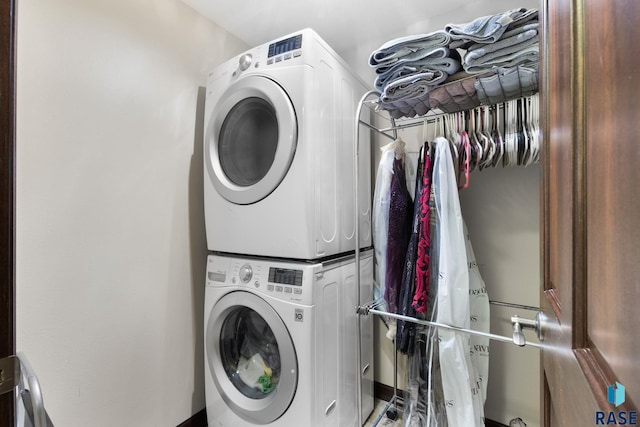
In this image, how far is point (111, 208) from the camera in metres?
1.11

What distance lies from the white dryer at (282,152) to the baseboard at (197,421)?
873 millimetres

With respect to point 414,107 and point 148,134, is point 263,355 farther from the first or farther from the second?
point 414,107

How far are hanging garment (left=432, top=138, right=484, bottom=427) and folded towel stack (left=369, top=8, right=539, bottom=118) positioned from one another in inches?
9.4

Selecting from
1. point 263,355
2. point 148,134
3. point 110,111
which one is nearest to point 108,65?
point 110,111

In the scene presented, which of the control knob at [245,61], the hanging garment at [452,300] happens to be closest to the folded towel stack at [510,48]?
the hanging garment at [452,300]

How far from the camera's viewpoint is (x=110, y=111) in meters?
1.11

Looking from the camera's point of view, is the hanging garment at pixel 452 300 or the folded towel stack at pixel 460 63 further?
the hanging garment at pixel 452 300

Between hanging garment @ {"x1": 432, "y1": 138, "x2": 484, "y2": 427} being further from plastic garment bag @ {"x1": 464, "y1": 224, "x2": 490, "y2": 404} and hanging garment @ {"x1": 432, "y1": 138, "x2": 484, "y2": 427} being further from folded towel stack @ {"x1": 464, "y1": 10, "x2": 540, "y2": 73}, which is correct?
folded towel stack @ {"x1": 464, "y1": 10, "x2": 540, "y2": 73}

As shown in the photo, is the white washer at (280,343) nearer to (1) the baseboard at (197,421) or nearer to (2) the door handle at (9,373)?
(1) the baseboard at (197,421)

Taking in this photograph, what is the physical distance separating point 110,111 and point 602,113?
145 centimetres

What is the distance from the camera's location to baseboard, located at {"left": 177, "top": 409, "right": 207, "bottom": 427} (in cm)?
135

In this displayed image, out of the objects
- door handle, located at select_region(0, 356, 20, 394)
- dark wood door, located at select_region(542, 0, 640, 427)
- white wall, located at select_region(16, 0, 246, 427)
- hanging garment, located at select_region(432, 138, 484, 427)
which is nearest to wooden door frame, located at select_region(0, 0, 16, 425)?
door handle, located at select_region(0, 356, 20, 394)

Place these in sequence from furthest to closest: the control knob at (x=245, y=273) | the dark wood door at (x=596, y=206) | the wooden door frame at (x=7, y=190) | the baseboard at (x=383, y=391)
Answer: the baseboard at (x=383, y=391) → the control knob at (x=245, y=273) → the wooden door frame at (x=7, y=190) → the dark wood door at (x=596, y=206)

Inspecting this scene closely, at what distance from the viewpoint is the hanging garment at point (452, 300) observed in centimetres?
104
